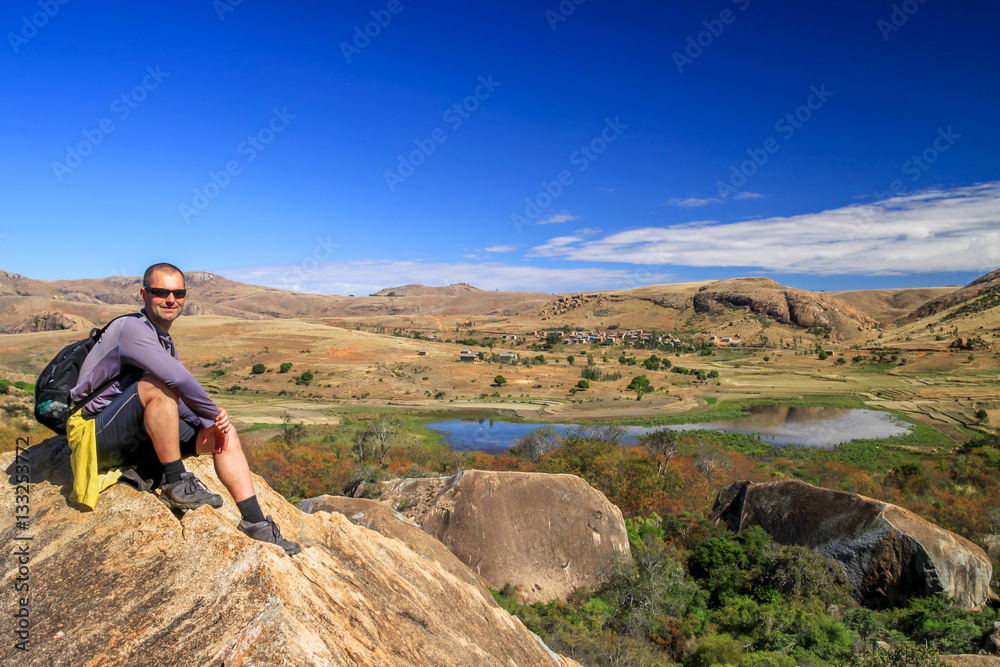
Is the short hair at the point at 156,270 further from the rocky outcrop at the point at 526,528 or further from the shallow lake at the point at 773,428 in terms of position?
the shallow lake at the point at 773,428

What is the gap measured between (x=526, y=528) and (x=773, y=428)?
51.7m

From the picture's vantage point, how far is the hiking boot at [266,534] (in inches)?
171

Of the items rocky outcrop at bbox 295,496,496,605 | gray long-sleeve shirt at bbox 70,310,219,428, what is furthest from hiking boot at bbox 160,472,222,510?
rocky outcrop at bbox 295,496,496,605

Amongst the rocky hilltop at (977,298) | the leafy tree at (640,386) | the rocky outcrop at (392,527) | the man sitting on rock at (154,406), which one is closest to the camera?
the man sitting on rock at (154,406)

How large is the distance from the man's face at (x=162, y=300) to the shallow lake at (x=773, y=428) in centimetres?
4340

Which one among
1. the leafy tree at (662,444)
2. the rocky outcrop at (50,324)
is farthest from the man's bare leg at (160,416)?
the rocky outcrop at (50,324)

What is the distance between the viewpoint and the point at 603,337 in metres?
143

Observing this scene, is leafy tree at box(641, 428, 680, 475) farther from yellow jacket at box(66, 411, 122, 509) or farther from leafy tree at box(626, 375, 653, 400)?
yellow jacket at box(66, 411, 122, 509)

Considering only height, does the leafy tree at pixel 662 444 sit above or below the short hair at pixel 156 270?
below

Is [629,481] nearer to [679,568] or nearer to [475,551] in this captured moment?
[679,568]

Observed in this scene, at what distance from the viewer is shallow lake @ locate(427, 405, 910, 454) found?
51.8 metres

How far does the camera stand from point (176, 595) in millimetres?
3582

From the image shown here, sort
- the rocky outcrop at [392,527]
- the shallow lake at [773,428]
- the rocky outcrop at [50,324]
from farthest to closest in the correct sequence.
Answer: the rocky outcrop at [50,324] → the shallow lake at [773,428] → the rocky outcrop at [392,527]

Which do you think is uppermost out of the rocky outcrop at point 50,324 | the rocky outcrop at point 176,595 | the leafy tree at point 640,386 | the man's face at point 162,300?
the man's face at point 162,300
